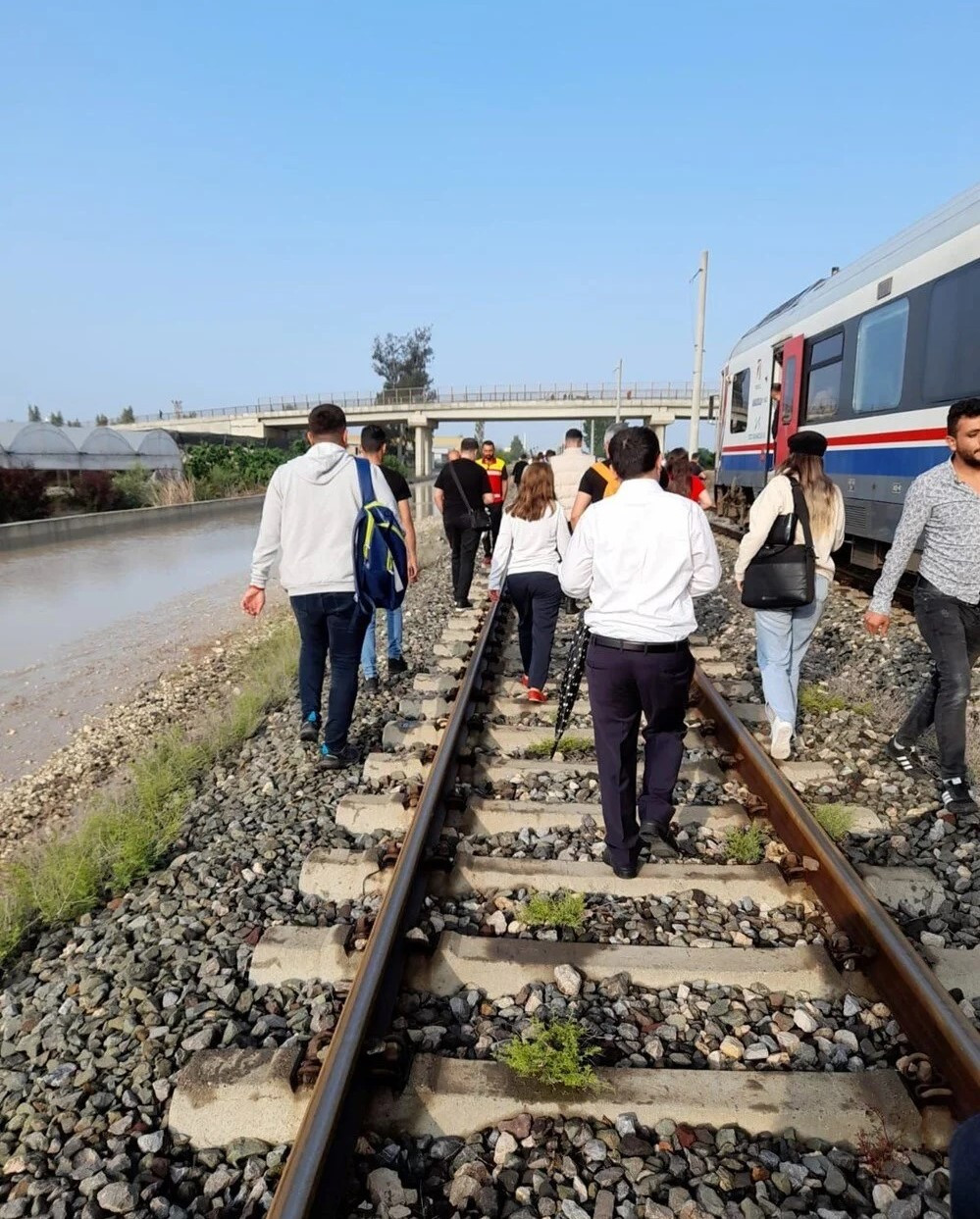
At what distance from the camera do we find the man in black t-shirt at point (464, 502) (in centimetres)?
939

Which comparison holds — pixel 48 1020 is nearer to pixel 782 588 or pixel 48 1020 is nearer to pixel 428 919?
pixel 428 919

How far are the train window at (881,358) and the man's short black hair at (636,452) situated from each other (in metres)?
6.35

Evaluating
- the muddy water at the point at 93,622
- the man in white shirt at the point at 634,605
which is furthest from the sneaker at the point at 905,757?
the muddy water at the point at 93,622

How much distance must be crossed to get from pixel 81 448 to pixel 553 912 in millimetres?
31694

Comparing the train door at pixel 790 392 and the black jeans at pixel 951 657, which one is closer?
the black jeans at pixel 951 657

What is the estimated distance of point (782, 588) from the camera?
15.4ft

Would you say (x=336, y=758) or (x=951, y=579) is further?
(x=336, y=758)

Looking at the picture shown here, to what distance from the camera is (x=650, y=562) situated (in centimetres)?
345

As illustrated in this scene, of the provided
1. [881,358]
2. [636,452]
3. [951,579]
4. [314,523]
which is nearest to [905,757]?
[951,579]

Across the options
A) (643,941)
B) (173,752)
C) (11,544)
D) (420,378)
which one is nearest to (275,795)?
(173,752)

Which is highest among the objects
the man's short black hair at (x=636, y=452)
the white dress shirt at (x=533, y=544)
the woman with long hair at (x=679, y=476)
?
the man's short black hair at (x=636, y=452)

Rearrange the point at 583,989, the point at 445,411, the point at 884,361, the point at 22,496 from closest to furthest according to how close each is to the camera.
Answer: the point at 583,989
the point at 884,361
the point at 22,496
the point at 445,411

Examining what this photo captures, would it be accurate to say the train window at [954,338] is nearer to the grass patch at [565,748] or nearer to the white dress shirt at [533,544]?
the white dress shirt at [533,544]

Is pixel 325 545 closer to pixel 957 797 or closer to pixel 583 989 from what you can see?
pixel 583 989
